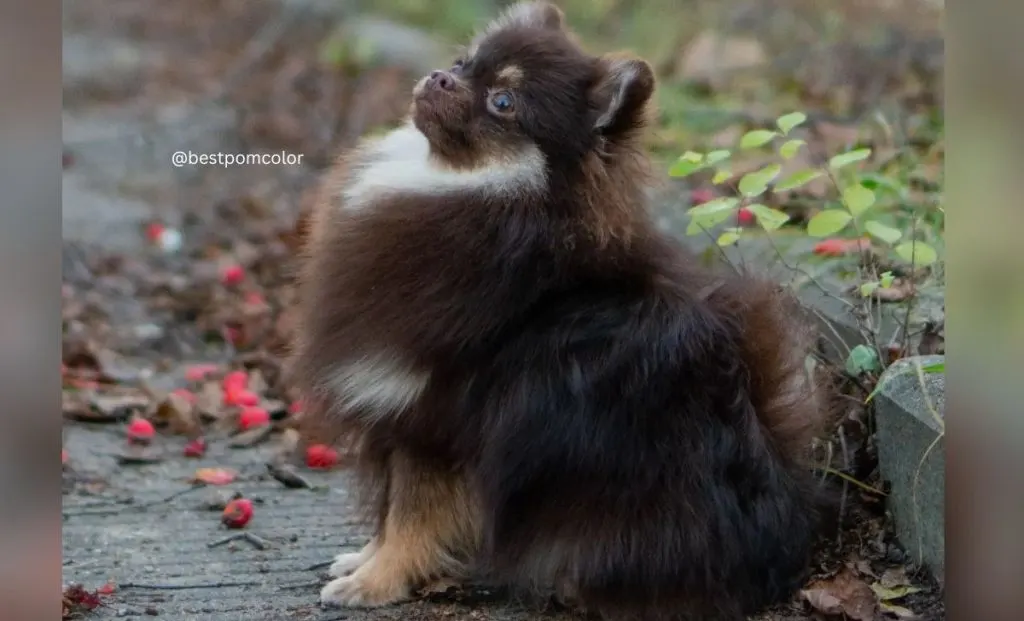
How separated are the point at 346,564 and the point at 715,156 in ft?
2.95

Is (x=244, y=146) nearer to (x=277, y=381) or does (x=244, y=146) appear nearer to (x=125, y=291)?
(x=125, y=291)

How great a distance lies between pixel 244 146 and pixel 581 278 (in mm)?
549

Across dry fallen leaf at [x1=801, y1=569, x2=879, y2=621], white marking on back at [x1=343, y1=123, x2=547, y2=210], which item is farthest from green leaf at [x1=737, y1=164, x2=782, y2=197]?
dry fallen leaf at [x1=801, y1=569, x2=879, y2=621]

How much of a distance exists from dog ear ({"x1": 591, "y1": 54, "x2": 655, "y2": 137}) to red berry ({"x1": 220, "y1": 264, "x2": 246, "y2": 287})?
0.95 m

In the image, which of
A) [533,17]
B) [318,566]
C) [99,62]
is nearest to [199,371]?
[318,566]

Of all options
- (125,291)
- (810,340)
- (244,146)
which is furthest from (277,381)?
(810,340)

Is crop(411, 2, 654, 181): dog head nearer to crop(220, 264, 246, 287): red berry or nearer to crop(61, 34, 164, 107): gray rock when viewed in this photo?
crop(61, 34, 164, 107): gray rock

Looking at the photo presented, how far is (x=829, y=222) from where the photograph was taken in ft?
6.07

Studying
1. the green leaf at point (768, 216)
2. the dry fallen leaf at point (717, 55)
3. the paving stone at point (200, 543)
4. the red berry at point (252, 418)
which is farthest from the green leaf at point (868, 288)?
the red berry at point (252, 418)

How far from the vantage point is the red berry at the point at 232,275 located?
85.8 inches

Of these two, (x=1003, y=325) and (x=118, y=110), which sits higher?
(x=118, y=110)

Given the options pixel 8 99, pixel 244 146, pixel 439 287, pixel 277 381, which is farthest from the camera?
pixel 277 381

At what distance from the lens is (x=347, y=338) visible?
156cm

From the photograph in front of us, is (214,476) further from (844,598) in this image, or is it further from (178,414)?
(844,598)
